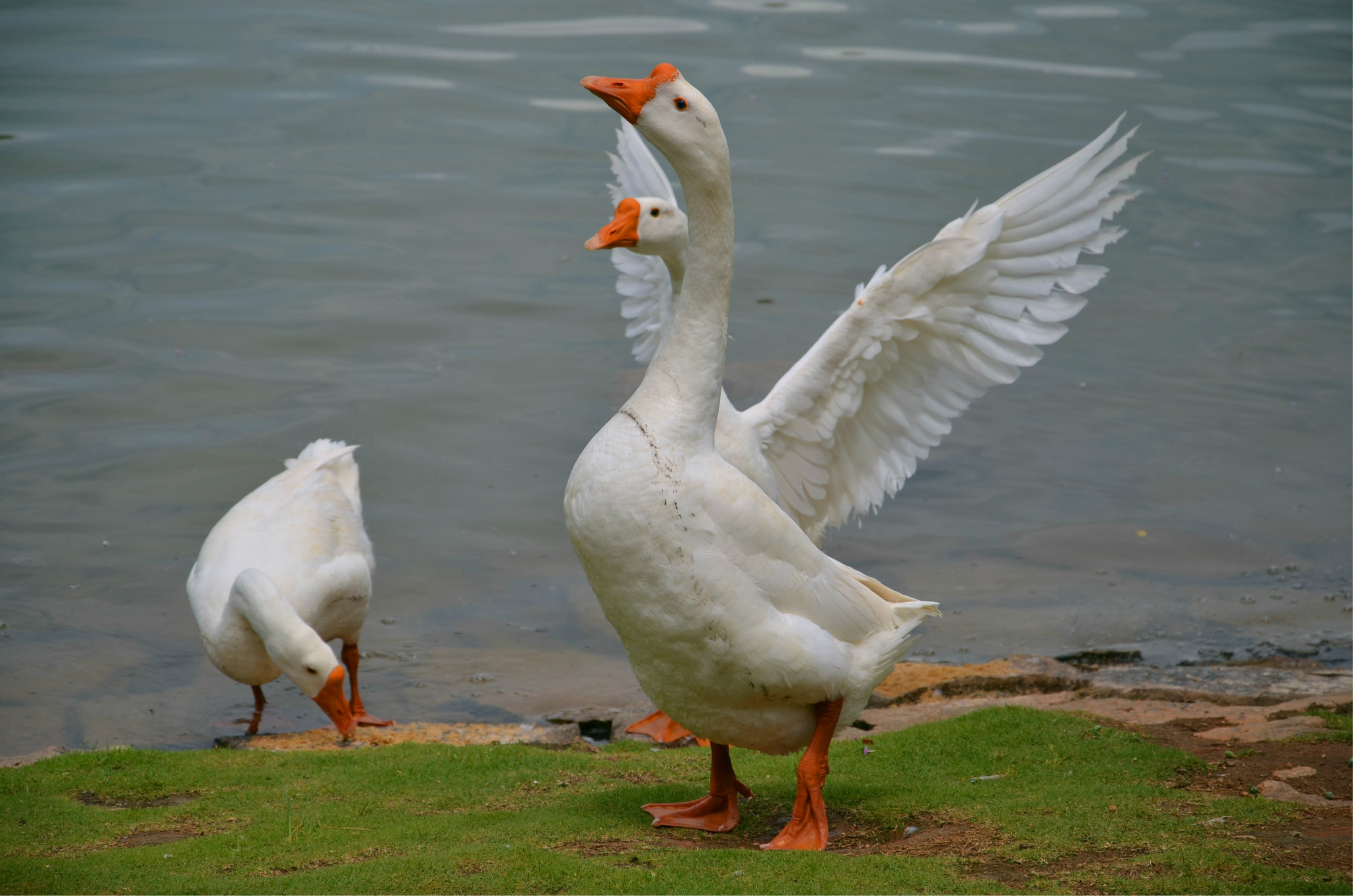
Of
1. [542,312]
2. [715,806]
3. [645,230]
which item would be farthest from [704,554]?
[542,312]

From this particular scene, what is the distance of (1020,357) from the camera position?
24.9 feet

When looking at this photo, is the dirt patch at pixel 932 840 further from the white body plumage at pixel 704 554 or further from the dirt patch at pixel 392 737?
the dirt patch at pixel 392 737

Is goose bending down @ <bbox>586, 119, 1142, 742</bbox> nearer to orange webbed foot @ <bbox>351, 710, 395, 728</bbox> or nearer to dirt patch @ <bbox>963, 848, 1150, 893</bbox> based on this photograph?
orange webbed foot @ <bbox>351, 710, 395, 728</bbox>

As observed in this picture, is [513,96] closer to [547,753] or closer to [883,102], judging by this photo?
[883,102]

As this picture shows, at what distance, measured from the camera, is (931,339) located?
7.93m

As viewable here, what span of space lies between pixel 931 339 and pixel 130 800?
17.6 ft

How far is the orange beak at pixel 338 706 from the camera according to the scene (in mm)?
8273

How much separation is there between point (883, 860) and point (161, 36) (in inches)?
1071

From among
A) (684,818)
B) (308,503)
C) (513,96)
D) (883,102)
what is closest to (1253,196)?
(883,102)

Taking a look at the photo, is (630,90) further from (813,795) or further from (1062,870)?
(1062,870)

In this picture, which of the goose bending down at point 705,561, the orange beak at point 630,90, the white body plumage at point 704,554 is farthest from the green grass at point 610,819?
the orange beak at point 630,90

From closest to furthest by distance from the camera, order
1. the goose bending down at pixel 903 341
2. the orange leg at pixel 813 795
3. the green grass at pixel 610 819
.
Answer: the green grass at pixel 610 819 < the orange leg at pixel 813 795 < the goose bending down at pixel 903 341

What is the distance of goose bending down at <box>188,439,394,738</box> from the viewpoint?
823 cm

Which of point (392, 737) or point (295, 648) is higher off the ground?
point (295, 648)
